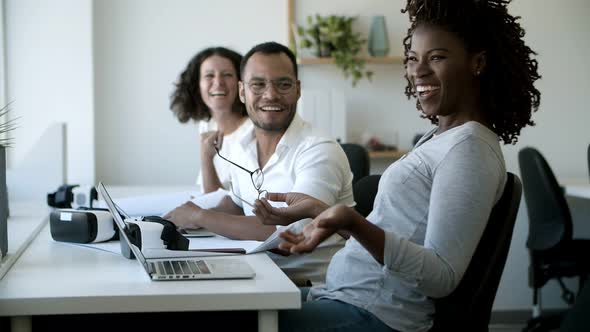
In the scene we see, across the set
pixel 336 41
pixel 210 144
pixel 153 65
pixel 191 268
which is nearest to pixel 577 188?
pixel 336 41

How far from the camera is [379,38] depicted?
4.40 meters

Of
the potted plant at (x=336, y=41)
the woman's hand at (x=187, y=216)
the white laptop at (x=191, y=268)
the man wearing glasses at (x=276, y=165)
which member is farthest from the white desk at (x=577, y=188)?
the white laptop at (x=191, y=268)

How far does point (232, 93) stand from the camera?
349 cm

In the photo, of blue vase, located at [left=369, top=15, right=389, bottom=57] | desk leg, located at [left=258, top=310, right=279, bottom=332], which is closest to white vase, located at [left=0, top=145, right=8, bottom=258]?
desk leg, located at [left=258, top=310, right=279, bottom=332]

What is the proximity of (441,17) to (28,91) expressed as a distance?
9.99ft

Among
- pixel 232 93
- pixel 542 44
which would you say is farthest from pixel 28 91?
pixel 542 44

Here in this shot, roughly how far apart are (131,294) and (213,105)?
227 cm

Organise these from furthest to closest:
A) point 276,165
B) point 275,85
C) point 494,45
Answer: point 275,85, point 276,165, point 494,45

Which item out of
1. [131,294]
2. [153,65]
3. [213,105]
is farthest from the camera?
[153,65]

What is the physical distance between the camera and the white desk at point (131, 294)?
4.20 ft

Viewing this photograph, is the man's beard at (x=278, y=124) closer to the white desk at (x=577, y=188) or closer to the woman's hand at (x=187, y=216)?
the woman's hand at (x=187, y=216)

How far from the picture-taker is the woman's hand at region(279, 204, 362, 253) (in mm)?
1305

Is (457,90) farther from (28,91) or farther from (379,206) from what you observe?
(28,91)

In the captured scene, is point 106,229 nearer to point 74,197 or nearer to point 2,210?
point 2,210
